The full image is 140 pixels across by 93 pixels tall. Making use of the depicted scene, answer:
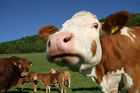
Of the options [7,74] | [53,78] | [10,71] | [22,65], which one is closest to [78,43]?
[7,74]

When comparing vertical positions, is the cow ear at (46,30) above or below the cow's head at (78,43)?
above

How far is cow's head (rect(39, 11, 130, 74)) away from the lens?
210 cm

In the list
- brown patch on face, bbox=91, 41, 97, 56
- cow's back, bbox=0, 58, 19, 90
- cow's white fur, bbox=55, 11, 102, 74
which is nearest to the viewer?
cow's white fur, bbox=55, 11, 102, 74

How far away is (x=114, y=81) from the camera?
281 cm

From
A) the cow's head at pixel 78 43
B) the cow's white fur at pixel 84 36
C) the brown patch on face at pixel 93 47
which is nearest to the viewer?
the cow's head at pixel 78 43

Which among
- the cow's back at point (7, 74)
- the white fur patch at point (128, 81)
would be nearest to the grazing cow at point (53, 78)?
the cow's back at point (7, 74)

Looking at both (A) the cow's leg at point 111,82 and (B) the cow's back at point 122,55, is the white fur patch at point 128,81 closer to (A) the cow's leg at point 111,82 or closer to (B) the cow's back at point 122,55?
(B) the cow's back at point 122,55

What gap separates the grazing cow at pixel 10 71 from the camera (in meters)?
7.95

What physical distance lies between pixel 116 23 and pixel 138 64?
75 cm

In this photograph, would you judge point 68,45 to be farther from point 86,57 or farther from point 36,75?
point 36,75

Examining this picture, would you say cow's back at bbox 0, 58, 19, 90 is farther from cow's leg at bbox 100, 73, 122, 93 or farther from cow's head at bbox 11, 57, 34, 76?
cow's leg at bbox 100, 73, 122, 93

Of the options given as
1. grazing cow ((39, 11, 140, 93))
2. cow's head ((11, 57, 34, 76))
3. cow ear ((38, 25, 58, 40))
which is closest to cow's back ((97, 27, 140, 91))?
grazing cow ((39, 11, 140, 93))

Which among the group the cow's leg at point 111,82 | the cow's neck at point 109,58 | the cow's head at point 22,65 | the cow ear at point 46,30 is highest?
the cow ear at point 46,30

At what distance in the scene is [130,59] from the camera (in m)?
2.70
